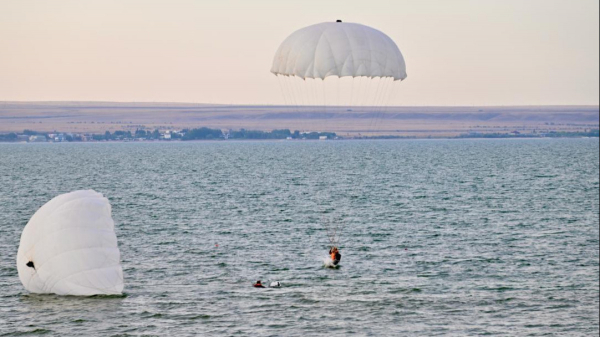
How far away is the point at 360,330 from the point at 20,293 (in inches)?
842

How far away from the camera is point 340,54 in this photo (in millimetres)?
56719

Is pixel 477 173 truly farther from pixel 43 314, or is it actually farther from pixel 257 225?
pixel 43 314

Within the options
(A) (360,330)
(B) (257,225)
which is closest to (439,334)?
(A) (360,330)

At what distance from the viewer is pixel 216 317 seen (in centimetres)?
4838

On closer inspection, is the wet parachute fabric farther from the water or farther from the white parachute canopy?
the white parachute canopy

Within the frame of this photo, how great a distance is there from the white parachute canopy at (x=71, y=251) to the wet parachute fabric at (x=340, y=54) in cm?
1615

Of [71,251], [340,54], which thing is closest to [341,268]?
[340,54]

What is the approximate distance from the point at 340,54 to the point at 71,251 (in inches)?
826

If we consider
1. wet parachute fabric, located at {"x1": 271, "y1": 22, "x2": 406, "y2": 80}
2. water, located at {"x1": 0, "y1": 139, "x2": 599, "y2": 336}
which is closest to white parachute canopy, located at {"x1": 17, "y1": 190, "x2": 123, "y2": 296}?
water, located at {"x1": 0, "y1": 139, "x2": 599, "y2": 336}

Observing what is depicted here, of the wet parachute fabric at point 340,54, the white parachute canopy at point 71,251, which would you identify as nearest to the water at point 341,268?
the white parachute canopy at point 71,251

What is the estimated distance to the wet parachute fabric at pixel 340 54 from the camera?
185 feet

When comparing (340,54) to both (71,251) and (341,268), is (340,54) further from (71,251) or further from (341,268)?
(71,251)

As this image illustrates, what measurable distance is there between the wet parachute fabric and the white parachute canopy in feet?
53.0

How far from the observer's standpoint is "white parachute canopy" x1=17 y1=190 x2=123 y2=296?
49.8 meters
